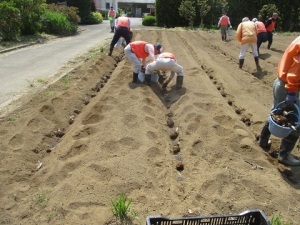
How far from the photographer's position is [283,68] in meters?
4.18

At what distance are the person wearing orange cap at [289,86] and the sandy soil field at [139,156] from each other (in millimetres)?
181

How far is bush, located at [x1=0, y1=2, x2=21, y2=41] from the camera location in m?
14.9

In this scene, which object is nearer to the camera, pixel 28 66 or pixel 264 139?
pixel 264 139

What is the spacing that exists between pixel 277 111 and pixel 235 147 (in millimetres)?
810

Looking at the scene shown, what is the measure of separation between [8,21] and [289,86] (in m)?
14.1

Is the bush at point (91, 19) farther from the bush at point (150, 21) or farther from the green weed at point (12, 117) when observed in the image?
the green weed at point (12, 117)

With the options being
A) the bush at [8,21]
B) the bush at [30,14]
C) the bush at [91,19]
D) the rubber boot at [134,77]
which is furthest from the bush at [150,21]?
the rubber boot at [134,77]

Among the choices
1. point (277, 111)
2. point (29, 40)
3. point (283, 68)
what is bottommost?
point (29, 40)

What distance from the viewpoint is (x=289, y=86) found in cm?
402

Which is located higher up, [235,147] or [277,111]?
[277,111]

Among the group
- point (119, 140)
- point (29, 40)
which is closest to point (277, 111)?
point (119, 140)

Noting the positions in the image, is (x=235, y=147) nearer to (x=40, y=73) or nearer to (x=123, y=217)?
(x=123, y=217)

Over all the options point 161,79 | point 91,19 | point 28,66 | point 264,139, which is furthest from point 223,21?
point 91,19

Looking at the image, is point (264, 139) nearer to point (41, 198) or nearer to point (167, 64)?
point (167, 64)
